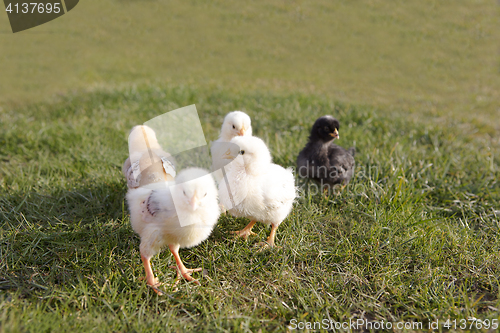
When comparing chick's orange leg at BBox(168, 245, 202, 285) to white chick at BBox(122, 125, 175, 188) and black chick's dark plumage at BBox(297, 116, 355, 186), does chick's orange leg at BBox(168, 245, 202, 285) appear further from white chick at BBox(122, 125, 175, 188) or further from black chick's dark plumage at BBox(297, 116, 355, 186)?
black chick's dark plumage at BBox(297, 116, 355, 186)

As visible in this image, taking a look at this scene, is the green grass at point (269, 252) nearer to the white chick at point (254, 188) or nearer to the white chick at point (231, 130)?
the white chick at point (254, 188)

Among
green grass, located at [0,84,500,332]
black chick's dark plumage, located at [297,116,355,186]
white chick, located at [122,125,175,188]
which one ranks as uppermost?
white chick, located at [122,125,175,188]

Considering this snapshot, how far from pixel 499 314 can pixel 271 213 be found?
1975 mm

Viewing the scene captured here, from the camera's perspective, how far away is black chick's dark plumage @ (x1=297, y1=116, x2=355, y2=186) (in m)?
4.08

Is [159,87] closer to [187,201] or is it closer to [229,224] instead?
[229,224]

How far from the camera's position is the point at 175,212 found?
259 cm

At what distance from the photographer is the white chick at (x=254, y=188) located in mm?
3080

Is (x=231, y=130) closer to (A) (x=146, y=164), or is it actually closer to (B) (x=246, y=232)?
(A) (x=146, y=164)

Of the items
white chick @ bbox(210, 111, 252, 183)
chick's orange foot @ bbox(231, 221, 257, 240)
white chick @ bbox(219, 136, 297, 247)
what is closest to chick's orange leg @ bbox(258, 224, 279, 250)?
white chick @ bbox(219, 136, 297, 247)

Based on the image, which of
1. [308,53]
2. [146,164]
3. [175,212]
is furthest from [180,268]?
[308,53]

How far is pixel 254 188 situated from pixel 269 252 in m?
0.67

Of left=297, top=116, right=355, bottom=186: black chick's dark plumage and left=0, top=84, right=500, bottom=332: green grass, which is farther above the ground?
left=297, top=116, right=355, bottom=186: black chick's dark plumage

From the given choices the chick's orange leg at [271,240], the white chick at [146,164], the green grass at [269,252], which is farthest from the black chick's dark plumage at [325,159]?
the white chick at [146,164]

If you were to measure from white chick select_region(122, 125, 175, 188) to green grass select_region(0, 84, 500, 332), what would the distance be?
52 centimetres
